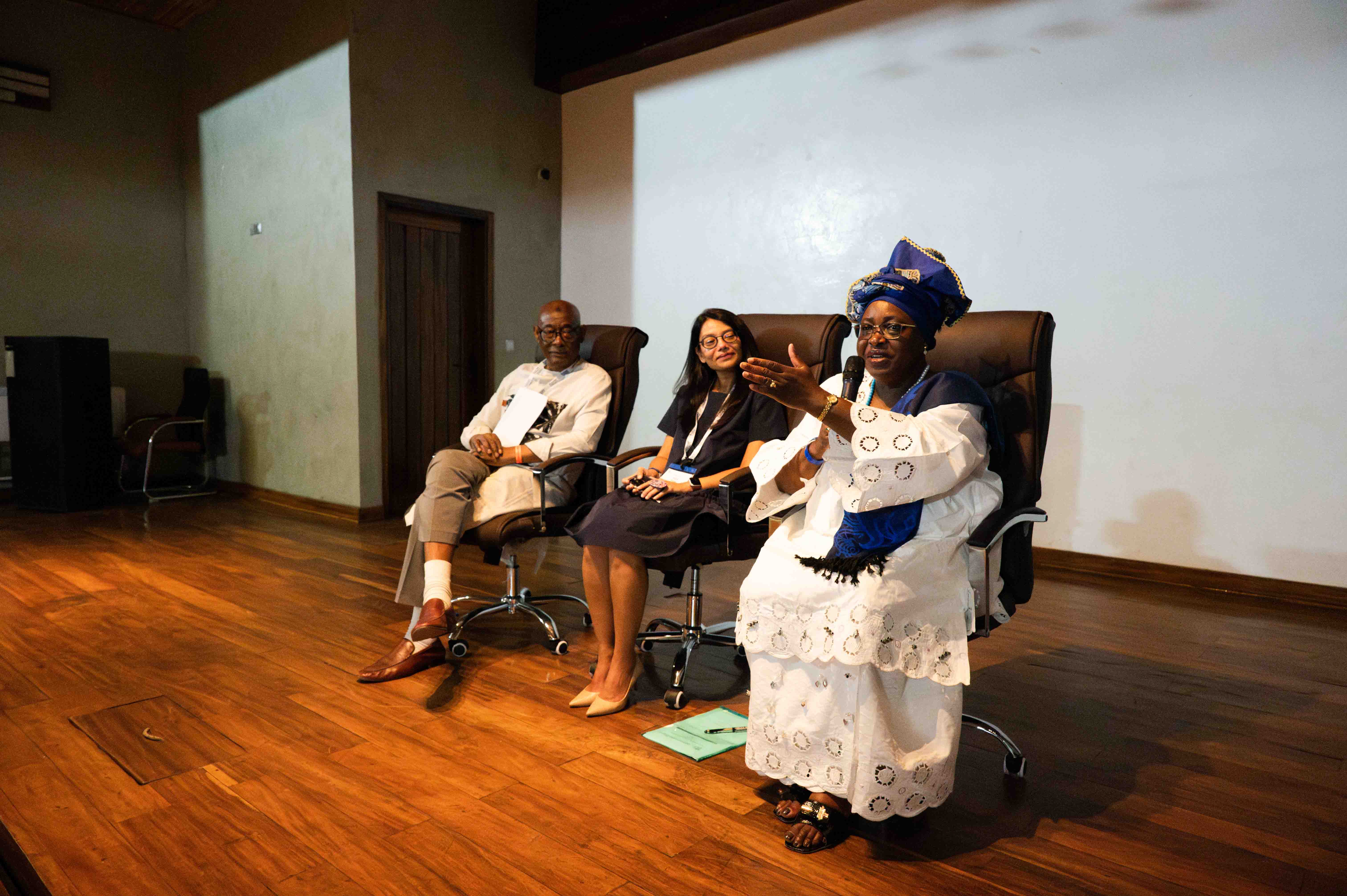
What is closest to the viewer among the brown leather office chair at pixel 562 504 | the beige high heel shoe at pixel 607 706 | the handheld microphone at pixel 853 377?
the handheld microphone at pixel 853 377

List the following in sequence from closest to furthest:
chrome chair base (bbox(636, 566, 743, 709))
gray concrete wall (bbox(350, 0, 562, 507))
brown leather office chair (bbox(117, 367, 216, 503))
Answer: chrome chair base (bbox(636, 566, 743, 709))
gray concrete wall (bbox(350, 0, 562, 507))
brown leather office chair (bbox(117, 367, 216, 503))

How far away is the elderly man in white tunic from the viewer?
5.82ft

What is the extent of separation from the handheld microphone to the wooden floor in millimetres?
946

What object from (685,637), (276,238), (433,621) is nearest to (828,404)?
(685,637)

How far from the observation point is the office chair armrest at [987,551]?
1.92m

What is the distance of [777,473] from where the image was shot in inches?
83.9

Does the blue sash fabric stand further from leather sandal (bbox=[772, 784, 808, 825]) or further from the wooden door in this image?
the wooden door

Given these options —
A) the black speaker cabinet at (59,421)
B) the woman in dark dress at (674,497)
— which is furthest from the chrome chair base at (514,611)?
the black speaker cabinet at (59,421)

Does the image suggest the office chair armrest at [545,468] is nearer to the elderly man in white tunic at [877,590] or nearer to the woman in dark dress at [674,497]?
the woman in dark dress at [674,497]

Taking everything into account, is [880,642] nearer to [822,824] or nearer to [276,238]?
[822,824]

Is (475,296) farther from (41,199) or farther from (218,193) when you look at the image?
(41,199)

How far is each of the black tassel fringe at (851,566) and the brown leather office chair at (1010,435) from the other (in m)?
0.24

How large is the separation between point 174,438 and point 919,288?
6301 mm

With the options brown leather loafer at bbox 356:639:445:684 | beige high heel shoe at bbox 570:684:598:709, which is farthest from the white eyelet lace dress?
brown leather loafer at bbox 356:639:445:684
